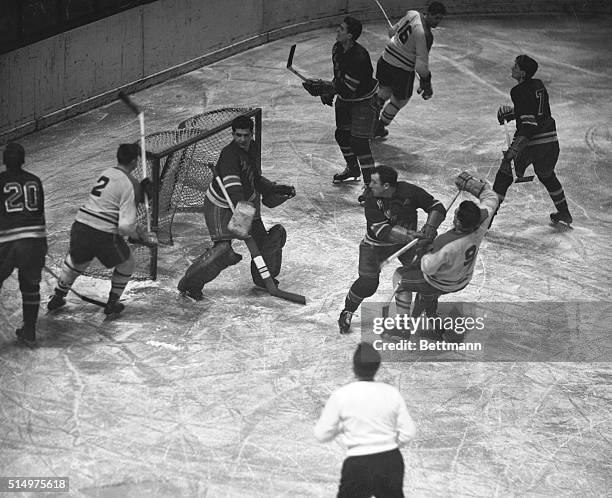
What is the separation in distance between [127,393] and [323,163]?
16.9 ft

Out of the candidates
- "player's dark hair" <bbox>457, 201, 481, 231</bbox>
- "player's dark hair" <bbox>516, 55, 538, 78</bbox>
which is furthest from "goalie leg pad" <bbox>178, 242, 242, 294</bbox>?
"player's dark hair" <bbox>516, 55, 538, 78</bbox>

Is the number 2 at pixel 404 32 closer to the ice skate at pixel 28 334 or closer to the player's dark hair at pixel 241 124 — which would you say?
the player's dark hair at pixel 241 124

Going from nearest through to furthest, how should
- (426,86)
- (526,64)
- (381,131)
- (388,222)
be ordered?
(388,222), (526,64), (426,86), (381,131)

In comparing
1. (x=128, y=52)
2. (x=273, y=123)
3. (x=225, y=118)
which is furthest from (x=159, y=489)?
(x=128, y=52)

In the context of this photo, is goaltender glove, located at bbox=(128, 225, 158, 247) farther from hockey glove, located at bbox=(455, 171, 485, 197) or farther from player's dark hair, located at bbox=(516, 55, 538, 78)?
player's dark hair, located at bbox=(516, 55, 538, 78)

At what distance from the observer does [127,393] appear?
821cm

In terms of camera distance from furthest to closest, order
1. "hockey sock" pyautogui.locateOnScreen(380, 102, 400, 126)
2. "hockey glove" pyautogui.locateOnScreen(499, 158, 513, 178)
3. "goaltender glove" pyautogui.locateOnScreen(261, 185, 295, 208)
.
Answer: "hockey sock" pyautogui.locateOnScreen(380, 102, 400, 126), "hockey glove" pyautogui.locateOnScreen(499, 158, 513, 178), "goaltender glove" pyautogui.locateOnScreen(261, 185, 295, 208)

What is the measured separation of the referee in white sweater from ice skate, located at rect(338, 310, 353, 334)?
9.78 ft

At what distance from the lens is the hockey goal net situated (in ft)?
32.6

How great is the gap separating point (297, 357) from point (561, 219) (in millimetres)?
3852

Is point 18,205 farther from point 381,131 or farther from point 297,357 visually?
point 381,131

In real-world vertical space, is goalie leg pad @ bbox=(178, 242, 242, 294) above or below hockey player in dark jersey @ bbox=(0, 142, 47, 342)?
below

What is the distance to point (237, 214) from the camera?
9.31 m

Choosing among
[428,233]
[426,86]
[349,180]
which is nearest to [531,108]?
[426,86]
